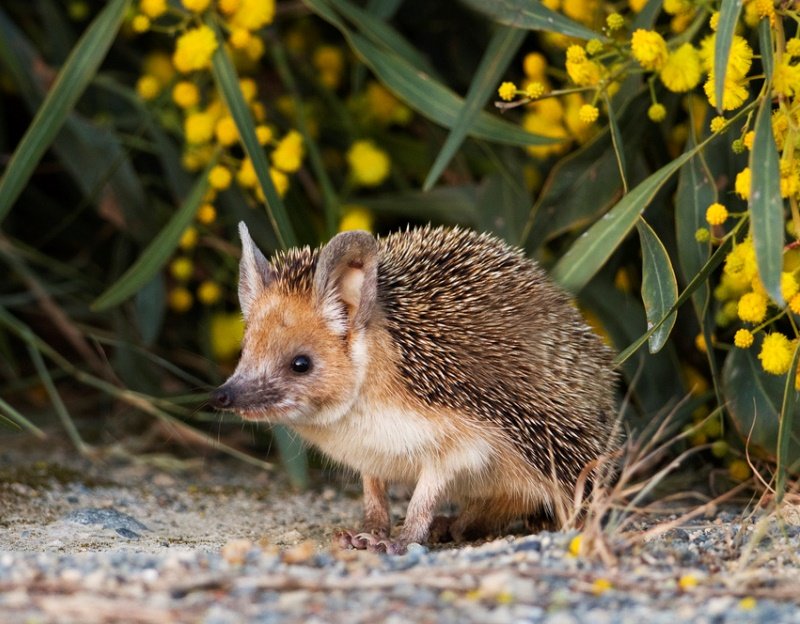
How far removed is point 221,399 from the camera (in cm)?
481

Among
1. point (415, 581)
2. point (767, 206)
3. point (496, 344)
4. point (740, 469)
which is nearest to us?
point (415, 581)

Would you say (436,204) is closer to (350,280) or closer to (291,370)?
(350,280)

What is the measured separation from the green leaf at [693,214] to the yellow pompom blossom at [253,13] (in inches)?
84.5

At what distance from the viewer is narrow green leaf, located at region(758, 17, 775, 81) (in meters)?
4.88

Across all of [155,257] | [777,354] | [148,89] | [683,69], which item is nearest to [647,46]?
[683,69]

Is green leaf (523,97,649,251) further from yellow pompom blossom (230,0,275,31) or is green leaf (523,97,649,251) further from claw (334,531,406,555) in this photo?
claw (334,531,406,555)

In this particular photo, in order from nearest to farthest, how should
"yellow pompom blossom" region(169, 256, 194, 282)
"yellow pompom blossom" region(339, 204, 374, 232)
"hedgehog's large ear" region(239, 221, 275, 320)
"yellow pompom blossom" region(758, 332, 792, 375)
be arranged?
"yellow pompom blossom" region(758, 332, 792, 375)
"hedgehog's large ear" region(239, 221, 275, 320)
"yellow pompom blossom" region(339, 204, 374, 232)
"yellow pompom blossom" region(169, 256, 194, 282)

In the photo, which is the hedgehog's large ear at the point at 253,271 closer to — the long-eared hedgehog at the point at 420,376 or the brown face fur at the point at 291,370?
the long-eared hedgehog at the point at 420,376

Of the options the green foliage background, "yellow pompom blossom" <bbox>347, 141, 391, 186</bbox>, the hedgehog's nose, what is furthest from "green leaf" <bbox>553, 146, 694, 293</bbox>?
the hedgehog's nose

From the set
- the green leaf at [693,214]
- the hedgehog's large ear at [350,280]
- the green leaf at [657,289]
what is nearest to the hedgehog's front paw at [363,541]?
the hedgehog's large ear at [350,280]

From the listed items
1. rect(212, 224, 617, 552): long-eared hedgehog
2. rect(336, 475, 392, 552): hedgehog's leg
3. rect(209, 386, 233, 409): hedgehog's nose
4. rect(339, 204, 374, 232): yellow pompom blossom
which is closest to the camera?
rect(209, 386, 233, 409): hedgehog's nose

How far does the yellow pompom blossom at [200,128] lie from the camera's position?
644 cm

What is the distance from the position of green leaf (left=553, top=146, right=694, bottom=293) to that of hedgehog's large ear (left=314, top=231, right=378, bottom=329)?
3.59 ft

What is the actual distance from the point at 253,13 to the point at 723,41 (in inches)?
94.7
